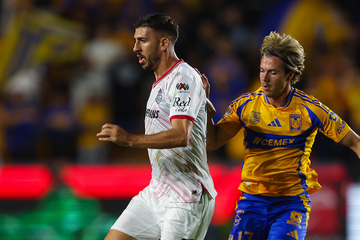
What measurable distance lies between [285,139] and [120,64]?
549 centimetres

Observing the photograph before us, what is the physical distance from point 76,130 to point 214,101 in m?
2.39

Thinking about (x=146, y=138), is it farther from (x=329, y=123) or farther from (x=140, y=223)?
(x=329, y=123)

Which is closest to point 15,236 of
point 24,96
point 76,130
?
point 76,130

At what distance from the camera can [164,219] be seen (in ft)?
11.8

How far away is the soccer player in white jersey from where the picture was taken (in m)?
3.49

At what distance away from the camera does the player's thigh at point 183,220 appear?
3.49 metres

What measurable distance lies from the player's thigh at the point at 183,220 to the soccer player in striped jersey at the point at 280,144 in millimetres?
448

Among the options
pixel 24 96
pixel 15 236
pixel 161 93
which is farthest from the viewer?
pixel 24 96

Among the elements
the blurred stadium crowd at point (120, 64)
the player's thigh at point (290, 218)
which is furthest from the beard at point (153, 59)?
the blurred stadium crowd at point (120, 64)

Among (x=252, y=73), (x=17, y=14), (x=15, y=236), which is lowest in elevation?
(x=15, y=236)

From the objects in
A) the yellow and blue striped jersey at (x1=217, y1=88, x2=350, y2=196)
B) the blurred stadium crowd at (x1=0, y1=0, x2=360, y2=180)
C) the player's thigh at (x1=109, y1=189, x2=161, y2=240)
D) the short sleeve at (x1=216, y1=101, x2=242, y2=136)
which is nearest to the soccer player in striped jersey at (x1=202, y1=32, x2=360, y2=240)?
the yellow and blue striped jersey at (x1=217, y1=88, x2=350, y2=196)

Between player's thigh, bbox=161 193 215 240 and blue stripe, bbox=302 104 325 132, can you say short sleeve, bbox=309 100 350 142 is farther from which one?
player's thigh, bbox=161 193 215 240

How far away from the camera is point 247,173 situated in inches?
158

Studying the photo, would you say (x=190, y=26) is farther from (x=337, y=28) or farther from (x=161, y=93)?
(x=161, y=93)
